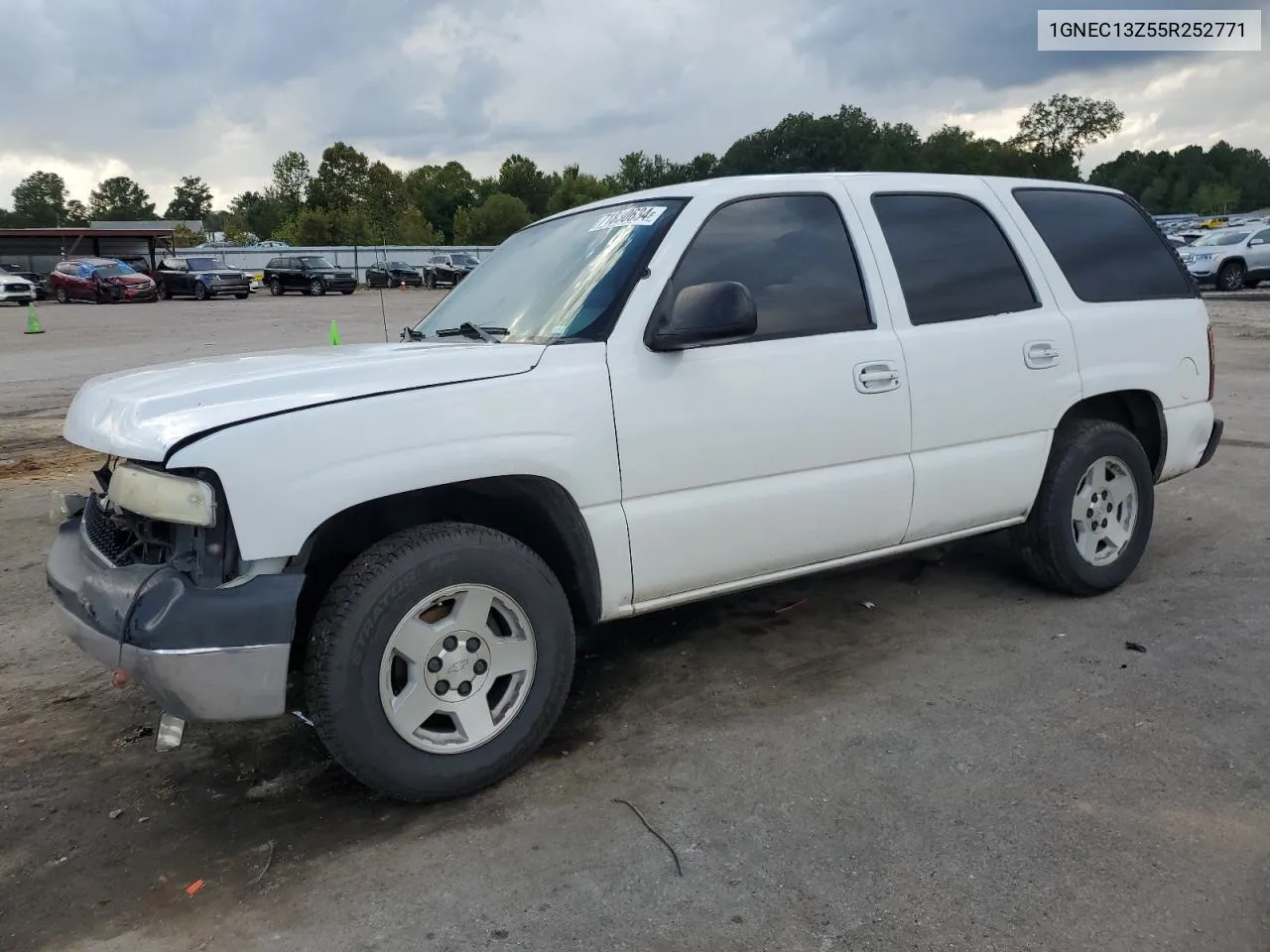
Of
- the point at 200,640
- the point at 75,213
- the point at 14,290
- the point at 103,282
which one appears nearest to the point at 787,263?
the point at 200,640

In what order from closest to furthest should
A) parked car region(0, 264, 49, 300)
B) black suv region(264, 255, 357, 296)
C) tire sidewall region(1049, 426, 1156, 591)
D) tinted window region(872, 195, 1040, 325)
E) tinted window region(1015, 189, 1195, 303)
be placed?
tinted window region(872, 195, 1040, 325), tire sidewall region(1049, 426, 1156, 591), tinted window region(1015, 189, 1195, 303), parked car region(0, 264, 49, 300), black suv region(264, 255, 357, 296)

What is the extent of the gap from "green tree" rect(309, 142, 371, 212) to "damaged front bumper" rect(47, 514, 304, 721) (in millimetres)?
90774

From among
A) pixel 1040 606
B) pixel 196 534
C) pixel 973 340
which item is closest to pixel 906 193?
pixel 973 340

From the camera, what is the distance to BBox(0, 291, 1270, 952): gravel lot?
2496 millimetres

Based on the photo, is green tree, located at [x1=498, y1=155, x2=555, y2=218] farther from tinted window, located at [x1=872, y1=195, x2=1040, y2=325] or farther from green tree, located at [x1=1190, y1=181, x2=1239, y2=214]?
tinted window, located at [x1=872, y1=195, x2=1040, y2=325]

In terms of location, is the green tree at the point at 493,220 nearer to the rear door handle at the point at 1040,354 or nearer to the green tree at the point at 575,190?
the green tree at the point at 575,190

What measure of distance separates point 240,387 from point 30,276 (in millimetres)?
49102

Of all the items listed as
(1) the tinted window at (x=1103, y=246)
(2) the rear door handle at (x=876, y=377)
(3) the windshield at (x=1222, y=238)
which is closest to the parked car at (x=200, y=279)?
(3) the windshield at (x=1222, y=238)

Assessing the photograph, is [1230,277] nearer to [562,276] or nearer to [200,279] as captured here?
[562,276]

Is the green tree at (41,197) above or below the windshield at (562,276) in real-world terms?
above

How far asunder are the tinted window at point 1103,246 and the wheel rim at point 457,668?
3.05 m

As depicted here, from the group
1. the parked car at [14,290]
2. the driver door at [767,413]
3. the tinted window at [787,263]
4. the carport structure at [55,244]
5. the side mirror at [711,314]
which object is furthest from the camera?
the carport structure at [55,244]

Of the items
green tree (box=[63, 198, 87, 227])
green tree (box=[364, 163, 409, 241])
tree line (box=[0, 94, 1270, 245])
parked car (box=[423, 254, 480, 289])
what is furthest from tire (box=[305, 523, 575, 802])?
green tree (box=[63, 198, 87, 227])

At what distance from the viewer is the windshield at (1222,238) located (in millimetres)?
26819
